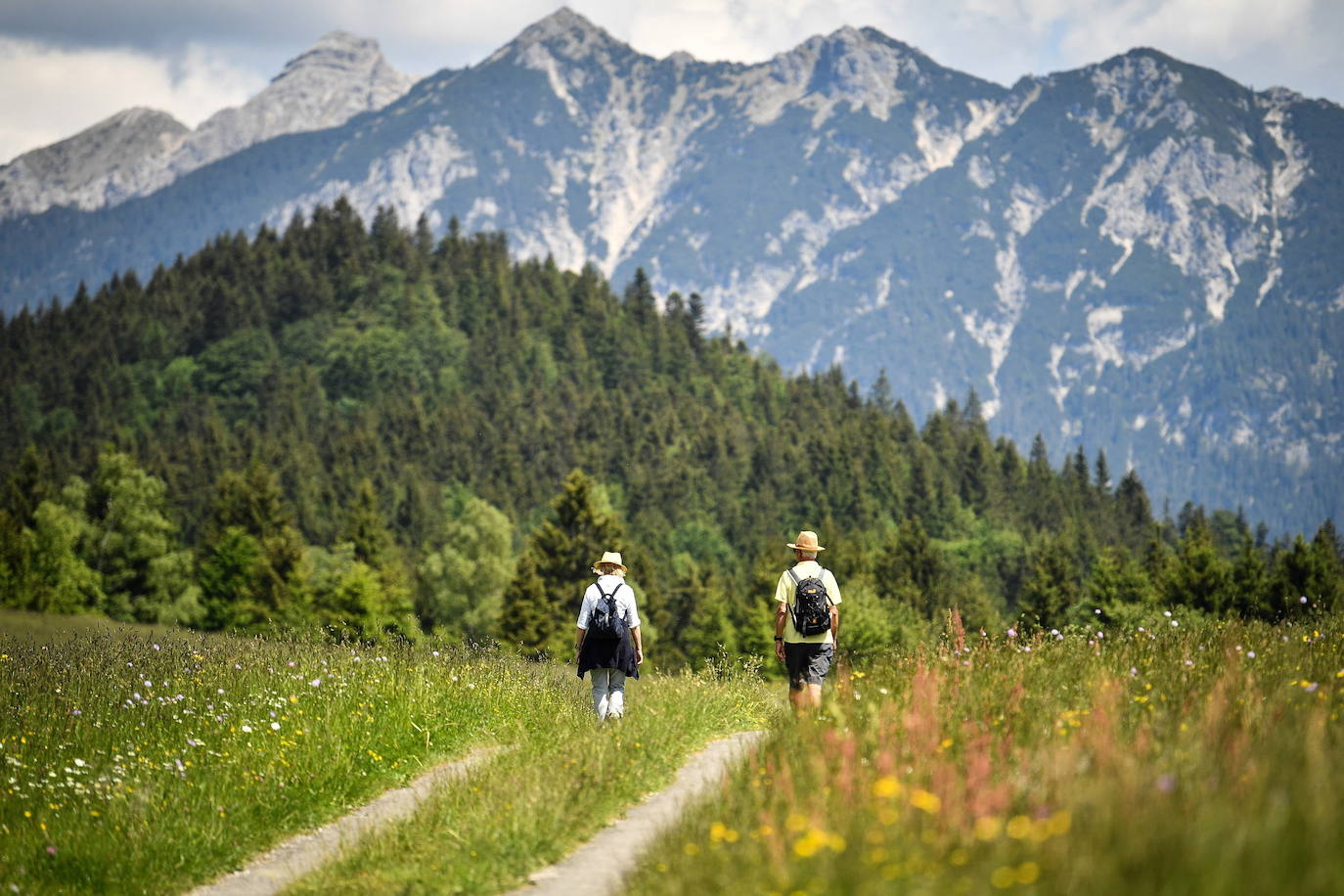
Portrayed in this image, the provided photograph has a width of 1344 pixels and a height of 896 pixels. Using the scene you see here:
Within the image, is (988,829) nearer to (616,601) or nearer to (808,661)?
(808,661)

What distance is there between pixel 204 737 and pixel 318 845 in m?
2.67

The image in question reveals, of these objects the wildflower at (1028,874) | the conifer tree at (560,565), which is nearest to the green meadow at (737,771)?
the wildflower at (1028,874)

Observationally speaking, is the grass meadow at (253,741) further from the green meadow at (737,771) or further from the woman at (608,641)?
the woman at (608,641)

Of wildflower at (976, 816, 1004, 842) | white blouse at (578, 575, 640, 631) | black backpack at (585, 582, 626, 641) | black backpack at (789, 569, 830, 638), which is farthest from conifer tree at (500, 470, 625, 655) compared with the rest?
wildflower at (976, 816, 1004, 842)

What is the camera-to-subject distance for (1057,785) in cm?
810

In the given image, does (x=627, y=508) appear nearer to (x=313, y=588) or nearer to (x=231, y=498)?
(x=231, y=498)

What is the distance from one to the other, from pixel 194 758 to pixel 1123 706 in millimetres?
8917

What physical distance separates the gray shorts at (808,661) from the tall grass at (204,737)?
2.87 m

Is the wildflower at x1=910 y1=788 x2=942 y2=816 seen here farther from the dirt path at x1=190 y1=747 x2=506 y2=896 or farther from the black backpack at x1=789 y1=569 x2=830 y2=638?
the black backpack at x1=789 y1=569 x2=830 y2=638

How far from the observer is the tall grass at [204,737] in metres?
11.8

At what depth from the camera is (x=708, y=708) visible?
1681 cm

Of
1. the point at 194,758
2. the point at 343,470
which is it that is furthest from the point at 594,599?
the point at 343,470

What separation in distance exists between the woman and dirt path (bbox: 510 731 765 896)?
7.46ft

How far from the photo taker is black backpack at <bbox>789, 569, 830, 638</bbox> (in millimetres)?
15438
